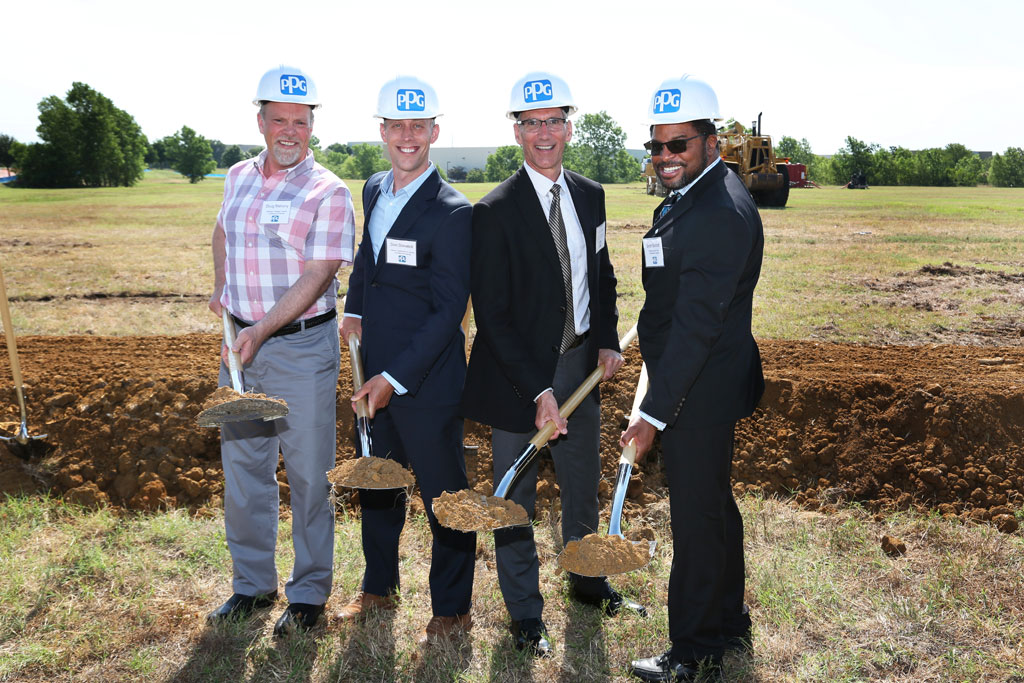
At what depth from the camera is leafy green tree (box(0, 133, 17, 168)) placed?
4016 cm

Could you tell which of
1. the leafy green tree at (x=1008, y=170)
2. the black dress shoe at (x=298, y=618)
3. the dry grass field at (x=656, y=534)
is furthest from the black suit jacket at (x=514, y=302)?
the leafy green tree at (x=1008, y=170)

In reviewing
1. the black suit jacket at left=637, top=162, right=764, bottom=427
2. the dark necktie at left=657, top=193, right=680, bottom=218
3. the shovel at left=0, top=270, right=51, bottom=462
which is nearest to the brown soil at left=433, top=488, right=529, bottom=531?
the black suit jacket at left=637, top=162, right=764, bottom=427

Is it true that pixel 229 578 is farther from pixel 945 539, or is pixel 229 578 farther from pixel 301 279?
pixel 945 539

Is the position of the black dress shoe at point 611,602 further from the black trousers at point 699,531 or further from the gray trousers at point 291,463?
the gray trousers at point 291,463

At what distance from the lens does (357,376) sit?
3328 mm

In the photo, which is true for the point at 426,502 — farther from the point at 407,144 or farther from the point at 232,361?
the point at 407,144

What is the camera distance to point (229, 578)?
3.95 m

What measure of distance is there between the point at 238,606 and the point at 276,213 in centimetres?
178

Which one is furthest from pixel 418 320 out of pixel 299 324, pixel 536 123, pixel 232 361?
pixel 536 123

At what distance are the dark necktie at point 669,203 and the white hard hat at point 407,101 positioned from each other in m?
0.97

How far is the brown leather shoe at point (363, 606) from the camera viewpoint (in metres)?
3.52

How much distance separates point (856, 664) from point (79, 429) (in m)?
4.81

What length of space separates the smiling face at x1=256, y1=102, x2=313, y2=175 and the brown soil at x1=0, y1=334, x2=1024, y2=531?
7.54 ft

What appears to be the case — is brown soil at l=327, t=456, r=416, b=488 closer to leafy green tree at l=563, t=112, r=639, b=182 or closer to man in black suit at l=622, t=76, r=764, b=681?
man in black suit at l=622, t=76, r=764, b=681
